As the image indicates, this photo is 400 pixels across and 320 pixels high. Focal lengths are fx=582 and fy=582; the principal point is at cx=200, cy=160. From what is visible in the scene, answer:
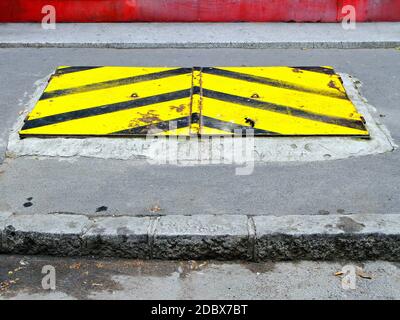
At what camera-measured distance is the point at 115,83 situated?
5.84 meters

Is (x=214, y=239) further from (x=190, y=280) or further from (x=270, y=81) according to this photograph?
(x=270, y=81)

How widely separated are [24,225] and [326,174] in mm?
2164

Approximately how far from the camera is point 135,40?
23.2ft

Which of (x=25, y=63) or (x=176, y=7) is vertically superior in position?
(x=176, y=7)

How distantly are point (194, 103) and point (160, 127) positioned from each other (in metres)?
0.57

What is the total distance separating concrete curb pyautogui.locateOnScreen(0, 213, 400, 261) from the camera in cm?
358

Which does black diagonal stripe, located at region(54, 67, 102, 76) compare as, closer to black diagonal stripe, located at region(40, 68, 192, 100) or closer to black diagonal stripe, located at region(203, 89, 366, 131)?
black diagonal stripe, located at region(40, 68, 192, 100)

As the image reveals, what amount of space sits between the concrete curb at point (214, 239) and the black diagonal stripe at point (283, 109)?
1.46 m

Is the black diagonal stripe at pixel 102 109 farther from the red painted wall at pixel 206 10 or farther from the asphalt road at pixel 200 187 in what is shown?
the red painted wall at pixel 206 10

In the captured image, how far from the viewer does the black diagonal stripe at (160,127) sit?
4.80 m
